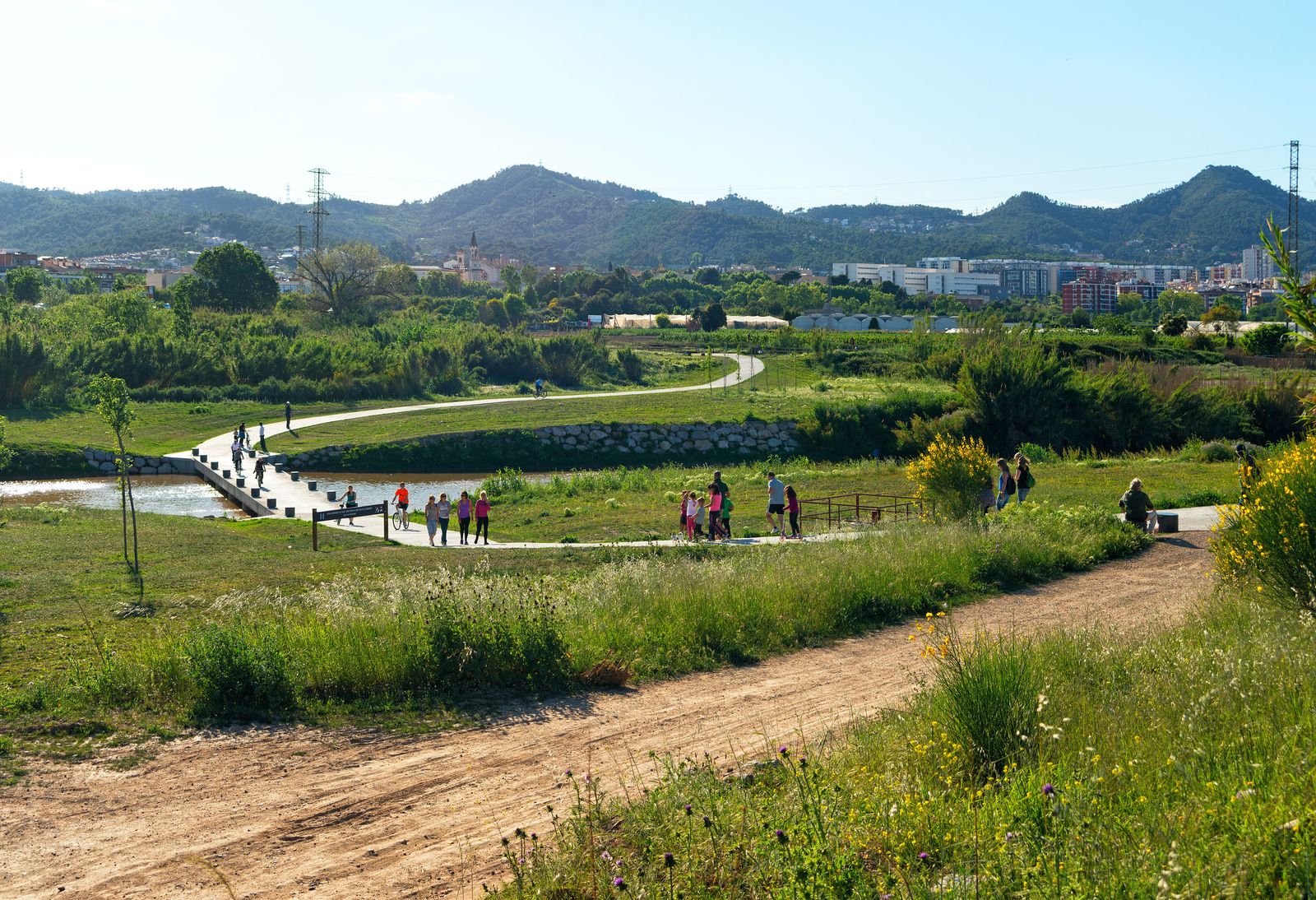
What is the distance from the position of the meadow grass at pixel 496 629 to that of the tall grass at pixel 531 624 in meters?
0.02

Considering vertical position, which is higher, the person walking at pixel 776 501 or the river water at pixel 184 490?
the person walking at pixel 776 501

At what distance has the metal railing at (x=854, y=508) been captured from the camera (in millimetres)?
23733

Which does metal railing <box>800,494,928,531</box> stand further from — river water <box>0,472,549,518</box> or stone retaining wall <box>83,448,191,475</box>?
stone retaining wall <box>83,448,191,475</box>

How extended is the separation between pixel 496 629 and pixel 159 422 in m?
37.8

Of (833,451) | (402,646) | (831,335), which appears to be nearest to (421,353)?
(833,451)

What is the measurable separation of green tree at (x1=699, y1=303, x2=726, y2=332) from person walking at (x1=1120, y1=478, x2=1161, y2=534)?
8143cm

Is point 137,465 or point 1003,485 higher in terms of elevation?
point 1003,485

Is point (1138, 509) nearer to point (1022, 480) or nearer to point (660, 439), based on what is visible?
point (1022, 480)

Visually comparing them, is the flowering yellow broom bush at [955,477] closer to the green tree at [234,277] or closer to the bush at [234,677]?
the bush at [234,677]

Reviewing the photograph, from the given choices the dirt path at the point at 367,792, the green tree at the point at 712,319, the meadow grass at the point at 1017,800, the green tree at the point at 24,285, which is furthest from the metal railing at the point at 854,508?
the green tree at the point at 24,285

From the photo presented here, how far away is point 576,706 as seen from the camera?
10141 millimetres

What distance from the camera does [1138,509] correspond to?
19.2 m

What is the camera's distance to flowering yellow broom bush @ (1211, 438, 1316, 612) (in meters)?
10.4

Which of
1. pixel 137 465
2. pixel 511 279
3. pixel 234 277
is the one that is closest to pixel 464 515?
pixel 137 465
